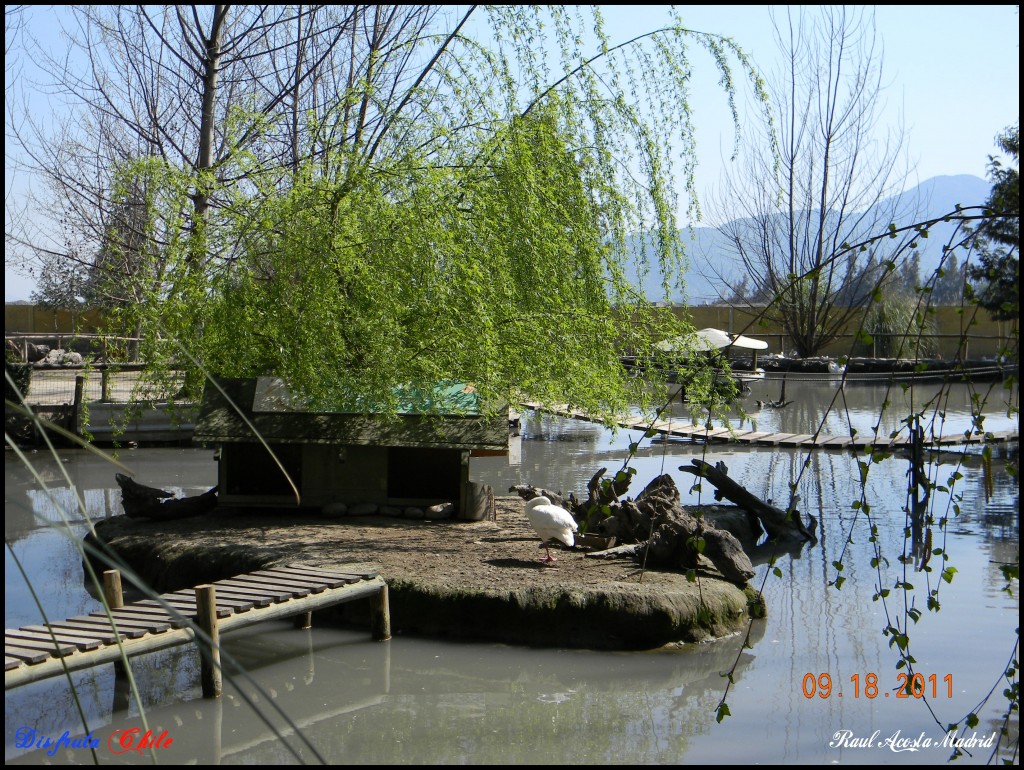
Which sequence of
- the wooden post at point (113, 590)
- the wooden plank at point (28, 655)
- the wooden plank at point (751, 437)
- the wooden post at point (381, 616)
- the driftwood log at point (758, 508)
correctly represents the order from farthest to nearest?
the wooden plank at point (751, 437)
the driftwood log at point (758, 508)
the wooden post at point (381, 616)
the wooden post at point (113, 590)
the wooden plank at point (28, 655)

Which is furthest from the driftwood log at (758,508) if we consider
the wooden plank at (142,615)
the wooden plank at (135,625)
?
the wooden plank at (135,625)

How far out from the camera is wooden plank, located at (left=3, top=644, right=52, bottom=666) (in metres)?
4.70

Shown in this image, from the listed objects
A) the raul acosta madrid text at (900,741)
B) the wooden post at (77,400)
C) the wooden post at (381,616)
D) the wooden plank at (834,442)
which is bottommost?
the raul acosta madrid text at (900,741)

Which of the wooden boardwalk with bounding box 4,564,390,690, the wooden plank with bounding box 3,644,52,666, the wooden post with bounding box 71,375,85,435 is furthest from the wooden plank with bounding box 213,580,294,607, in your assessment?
the wooden post with bounding box 71,375,85,435

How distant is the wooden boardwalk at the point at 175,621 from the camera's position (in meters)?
4.80

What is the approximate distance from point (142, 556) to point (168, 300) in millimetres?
2299

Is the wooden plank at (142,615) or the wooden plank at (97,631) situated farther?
the wooden plank at (142,615)

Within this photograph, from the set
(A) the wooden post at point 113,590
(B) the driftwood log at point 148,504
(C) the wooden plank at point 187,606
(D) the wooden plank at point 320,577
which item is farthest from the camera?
(B) the driftwood log at point 148,504

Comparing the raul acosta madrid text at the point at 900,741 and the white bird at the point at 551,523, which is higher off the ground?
the white bird at the point at 551,523

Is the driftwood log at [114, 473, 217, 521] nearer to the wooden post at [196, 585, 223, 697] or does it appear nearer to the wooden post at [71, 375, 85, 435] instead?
the wooden post at [196, 585, 223, 697]

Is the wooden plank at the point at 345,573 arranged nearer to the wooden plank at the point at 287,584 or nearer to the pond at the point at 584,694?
the wooden plank at the point at 287,584

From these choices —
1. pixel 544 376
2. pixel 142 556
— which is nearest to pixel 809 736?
pixel 544 376

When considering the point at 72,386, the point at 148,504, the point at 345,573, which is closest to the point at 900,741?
the point at 345,573

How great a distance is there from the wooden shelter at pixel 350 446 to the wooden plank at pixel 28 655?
3.79m
